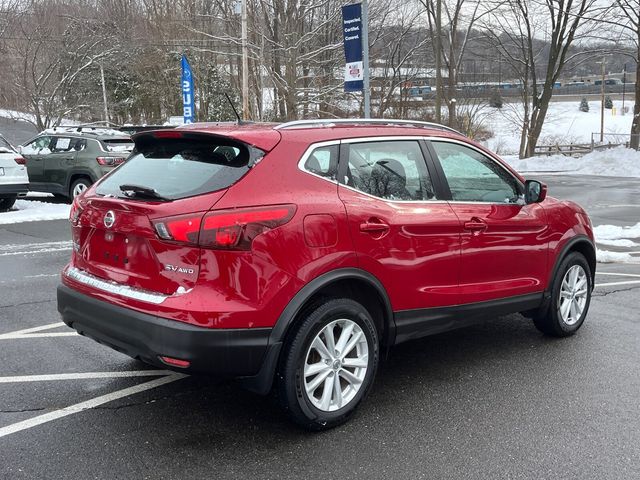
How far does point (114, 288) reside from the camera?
3.51m

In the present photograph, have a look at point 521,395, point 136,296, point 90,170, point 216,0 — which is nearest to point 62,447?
point 136,296

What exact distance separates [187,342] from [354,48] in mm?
12668

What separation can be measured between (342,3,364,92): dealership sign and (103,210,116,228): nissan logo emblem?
1169 cm

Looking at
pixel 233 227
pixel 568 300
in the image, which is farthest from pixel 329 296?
pixel 568 300

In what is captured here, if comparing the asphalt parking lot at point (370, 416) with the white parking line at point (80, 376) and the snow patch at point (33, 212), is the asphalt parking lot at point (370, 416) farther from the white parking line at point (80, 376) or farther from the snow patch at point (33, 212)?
the snow patch at point (33, 212)

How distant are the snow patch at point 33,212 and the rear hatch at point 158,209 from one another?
Result: 958cm

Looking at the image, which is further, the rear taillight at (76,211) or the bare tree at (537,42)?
the bare tree at (537,42)

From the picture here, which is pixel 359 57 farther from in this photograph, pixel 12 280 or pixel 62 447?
pixel 62 447

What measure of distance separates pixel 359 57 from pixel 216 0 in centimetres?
1975

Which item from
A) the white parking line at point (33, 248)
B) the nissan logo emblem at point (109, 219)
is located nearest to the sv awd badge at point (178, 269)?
the nissan logo emblem at point (109, 219)

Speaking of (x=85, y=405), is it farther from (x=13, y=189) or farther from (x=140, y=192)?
(x=13, y=189)

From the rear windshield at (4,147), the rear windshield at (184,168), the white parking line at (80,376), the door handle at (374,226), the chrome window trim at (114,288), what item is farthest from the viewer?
the rear windshield at (4,147)

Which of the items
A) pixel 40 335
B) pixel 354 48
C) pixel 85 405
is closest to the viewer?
pixel 85 405

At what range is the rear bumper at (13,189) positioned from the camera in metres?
12.8
